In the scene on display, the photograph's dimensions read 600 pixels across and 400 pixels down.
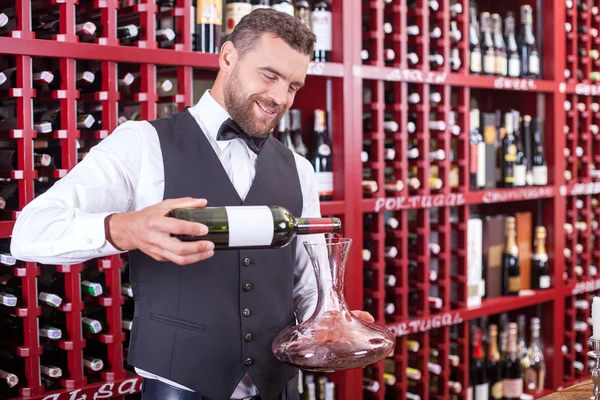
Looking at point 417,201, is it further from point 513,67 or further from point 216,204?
point 216,204

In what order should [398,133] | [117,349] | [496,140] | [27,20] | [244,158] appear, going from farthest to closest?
1. [496,140]
2. [398,133]
3. [117,349]
4. [27,20]
5. [244,158]

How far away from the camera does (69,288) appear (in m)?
2.09

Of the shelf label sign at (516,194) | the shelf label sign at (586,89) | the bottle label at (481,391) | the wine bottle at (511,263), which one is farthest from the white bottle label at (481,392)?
the shelf label sign at (586,89)

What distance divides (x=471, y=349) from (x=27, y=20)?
260 cm

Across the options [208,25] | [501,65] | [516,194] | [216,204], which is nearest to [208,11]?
[208,25]

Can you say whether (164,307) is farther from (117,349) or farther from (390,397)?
(390,397)

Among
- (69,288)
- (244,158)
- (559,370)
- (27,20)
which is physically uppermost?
(27,20)

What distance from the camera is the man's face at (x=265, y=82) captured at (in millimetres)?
1737

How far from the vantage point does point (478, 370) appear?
12.0ft

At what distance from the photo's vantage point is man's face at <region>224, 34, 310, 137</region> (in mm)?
1737

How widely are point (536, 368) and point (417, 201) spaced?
4.55 ft

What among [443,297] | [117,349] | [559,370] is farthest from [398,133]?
[559,370]

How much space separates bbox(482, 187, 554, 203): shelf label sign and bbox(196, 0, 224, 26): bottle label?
1523 mm

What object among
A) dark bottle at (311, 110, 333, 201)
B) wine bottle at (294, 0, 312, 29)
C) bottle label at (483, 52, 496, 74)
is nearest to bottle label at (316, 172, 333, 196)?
dark bottle at (311, 110, 333, 201)
